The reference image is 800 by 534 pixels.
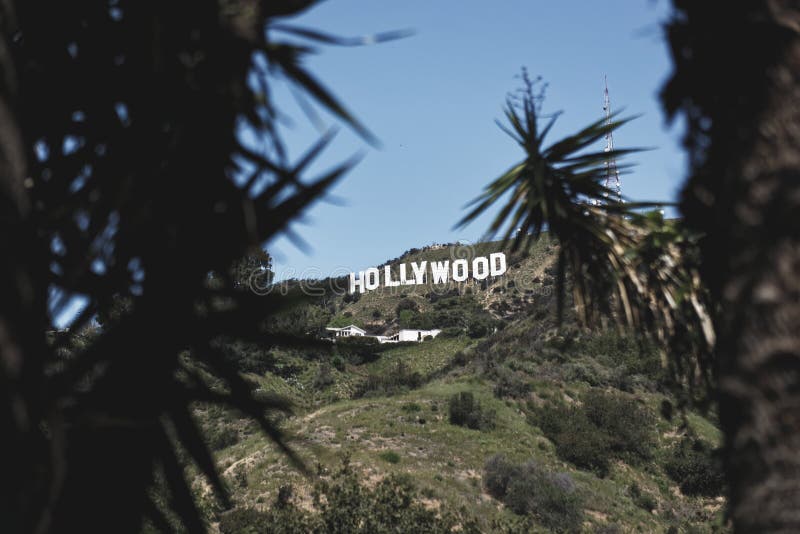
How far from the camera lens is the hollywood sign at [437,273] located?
8600cm

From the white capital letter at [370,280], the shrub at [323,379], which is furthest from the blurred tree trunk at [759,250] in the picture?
the white capital letter at [370,280]

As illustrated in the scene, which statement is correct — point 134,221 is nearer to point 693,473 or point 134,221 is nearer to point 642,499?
point 642,499

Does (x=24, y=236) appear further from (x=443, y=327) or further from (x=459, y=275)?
(x=459, y=275)

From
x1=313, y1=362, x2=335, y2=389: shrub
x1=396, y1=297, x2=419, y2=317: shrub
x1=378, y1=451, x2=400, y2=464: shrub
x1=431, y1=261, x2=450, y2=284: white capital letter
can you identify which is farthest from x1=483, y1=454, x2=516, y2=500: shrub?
x1=431, y1=261, x2=450, y2=284: white capital letter

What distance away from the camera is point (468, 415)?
28094 mm

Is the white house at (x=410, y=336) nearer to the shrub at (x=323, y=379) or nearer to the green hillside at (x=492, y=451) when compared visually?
the shrub at (x=323, y=379)

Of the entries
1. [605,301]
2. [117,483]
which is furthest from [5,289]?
[605,301]

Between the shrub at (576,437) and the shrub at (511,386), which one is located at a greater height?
the shrub at (511,386)

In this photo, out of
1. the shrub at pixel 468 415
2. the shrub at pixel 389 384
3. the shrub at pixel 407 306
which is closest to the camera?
the shrub at pixel 468 415

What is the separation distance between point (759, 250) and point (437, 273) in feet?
295

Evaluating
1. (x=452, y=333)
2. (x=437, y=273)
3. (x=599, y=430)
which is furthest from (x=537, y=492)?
(x=437, y=273)

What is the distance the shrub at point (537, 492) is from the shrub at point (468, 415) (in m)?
5.22

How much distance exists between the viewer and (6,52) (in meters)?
2.06

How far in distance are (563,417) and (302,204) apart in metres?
29.4
